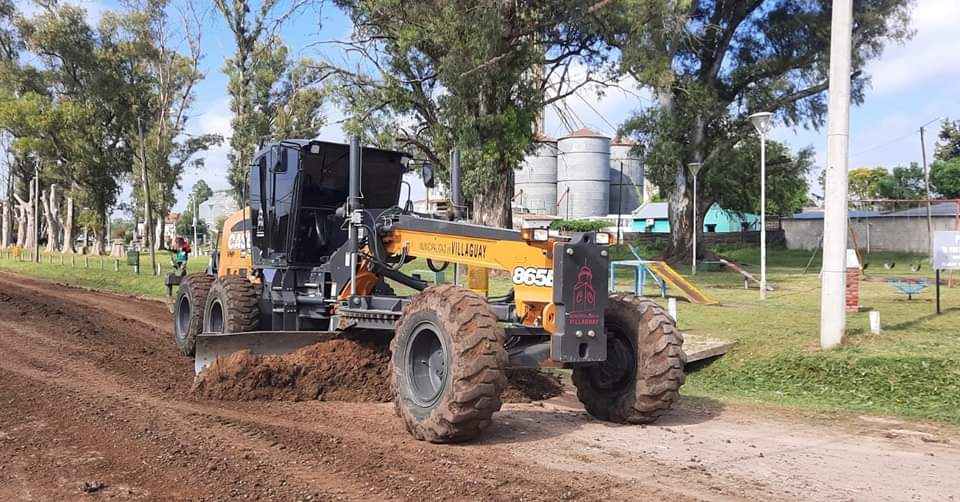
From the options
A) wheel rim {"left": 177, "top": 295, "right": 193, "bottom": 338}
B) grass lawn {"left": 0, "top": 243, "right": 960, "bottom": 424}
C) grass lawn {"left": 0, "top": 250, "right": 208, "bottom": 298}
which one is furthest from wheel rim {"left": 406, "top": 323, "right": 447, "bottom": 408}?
grass lawn {"left": 0, "top": 250, "right": 208, "bottom": 298}

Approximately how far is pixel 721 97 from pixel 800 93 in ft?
10.6

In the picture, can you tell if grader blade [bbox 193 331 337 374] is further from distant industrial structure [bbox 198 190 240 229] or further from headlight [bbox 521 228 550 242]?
distant industrial structure [bbox 198 190 240 229]

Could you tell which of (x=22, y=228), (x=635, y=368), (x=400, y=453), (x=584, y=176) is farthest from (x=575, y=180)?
(x=400, y=453)

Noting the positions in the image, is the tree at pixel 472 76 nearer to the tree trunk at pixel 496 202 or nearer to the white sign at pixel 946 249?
the tree trunk at pixel 496 202

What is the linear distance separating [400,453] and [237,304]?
4386 millimetres

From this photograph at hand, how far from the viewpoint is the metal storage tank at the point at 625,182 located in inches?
2889

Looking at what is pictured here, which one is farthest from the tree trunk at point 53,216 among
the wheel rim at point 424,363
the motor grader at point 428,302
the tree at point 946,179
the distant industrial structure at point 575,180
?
the tree at point 946,179

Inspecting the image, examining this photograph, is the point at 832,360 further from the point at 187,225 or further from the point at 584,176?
the point at 187,225

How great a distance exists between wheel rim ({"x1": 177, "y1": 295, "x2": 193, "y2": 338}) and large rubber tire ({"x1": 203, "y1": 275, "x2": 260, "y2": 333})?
5.32ft

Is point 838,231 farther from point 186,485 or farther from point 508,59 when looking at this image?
point 508,59

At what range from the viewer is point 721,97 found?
35219mm

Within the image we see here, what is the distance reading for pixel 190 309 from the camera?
37.4ft

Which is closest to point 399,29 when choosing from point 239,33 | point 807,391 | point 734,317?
point 239,33

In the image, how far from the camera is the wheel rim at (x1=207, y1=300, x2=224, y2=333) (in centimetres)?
1054
